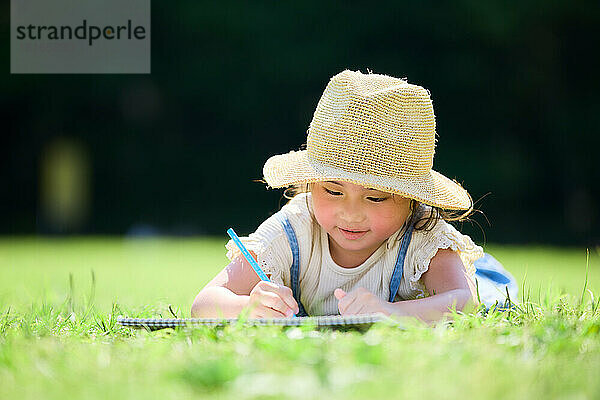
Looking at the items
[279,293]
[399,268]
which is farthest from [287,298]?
[399,268]

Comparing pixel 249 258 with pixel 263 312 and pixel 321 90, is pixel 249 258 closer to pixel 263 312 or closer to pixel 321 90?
pixel 263 312

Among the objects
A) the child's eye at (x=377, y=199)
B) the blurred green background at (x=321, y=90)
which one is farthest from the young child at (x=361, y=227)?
the blurred green background at (x=321, y=90)

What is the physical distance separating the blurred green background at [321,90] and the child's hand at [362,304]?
7.94 metres

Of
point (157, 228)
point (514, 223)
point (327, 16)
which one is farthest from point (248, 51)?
point (514, 223)

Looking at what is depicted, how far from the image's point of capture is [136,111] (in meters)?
11.8

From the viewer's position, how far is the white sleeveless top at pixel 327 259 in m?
2.53

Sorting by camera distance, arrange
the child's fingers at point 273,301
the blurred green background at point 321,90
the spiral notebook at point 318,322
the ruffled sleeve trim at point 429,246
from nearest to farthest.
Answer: the spiral notebook at point 318,322, the child's fingers at point 273,301, the ruffled sleeve trim at point 429,246, the blurred green background at point 321,90

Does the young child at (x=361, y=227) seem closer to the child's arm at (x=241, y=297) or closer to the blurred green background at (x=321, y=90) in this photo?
the child's arm at (x=241, y=297)

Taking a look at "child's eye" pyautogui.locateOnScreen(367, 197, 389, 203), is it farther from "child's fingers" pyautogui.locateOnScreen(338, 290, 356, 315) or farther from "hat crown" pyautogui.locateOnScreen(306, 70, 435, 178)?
"child's fingers" pyautogui.locateOnScreen(338, 290, 356, 315)

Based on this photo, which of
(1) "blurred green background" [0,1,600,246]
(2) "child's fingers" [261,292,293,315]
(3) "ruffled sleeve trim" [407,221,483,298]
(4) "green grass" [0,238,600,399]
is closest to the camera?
(4) "green grass" [0,238,600,399]

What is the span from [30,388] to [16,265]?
4090mm

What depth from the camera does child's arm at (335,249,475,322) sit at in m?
2.20

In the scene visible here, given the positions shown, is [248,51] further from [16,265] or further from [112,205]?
[16,265]

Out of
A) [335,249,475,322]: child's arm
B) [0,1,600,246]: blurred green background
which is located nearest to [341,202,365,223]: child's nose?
[335,249,475,322]: child's arm
